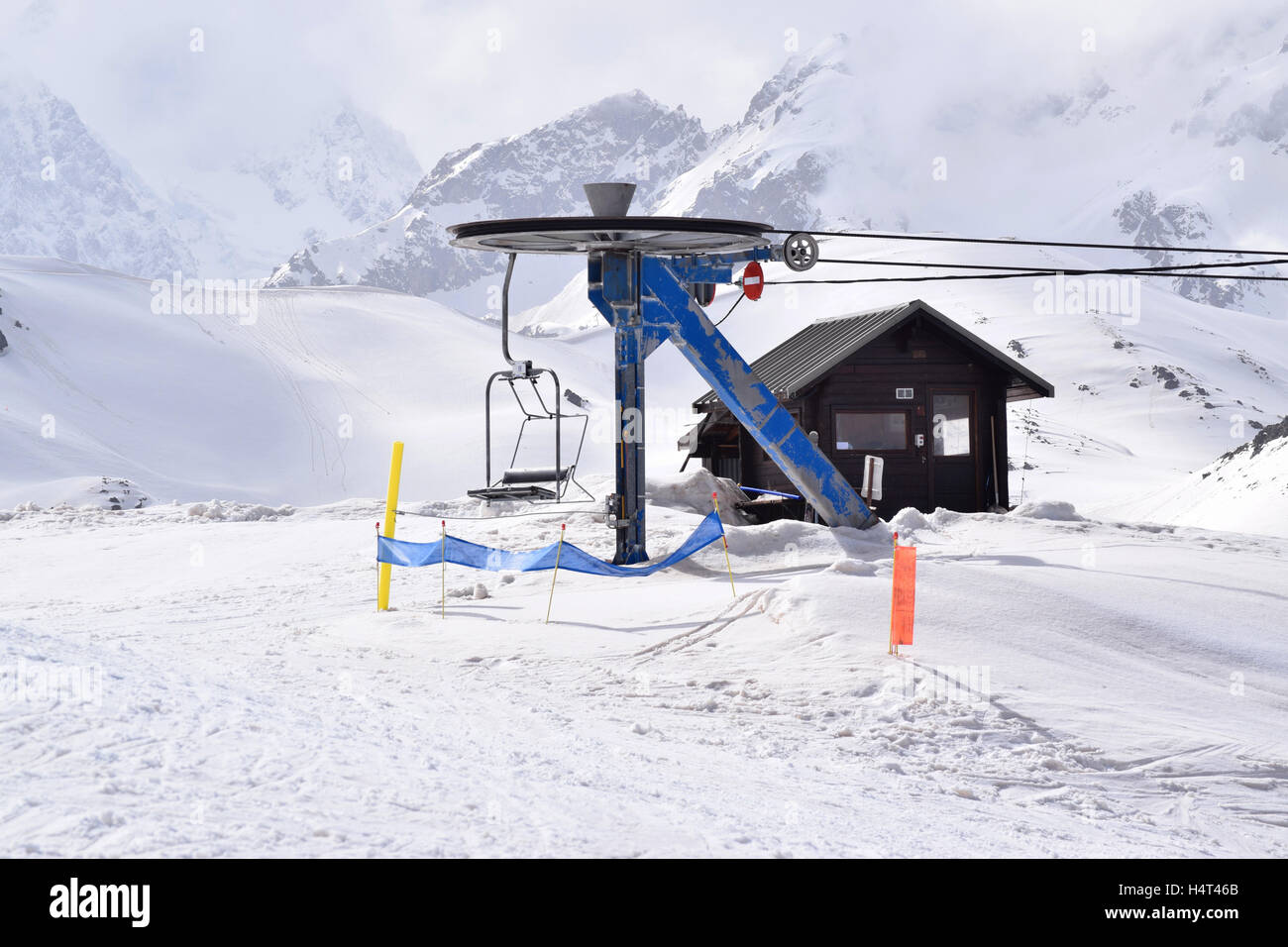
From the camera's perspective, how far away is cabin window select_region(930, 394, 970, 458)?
25.3 metres

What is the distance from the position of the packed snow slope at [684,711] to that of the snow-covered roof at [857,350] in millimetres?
7628

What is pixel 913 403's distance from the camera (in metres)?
24.7

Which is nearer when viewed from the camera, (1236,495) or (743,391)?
(743,391)

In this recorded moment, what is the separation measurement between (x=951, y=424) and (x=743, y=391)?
10602mm

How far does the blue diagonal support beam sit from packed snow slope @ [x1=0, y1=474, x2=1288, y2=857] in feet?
2.04

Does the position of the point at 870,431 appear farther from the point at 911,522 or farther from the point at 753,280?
the point at 753,280

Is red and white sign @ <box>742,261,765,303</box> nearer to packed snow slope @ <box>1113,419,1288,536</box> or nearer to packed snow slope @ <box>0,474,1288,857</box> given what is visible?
packed snow slope @ <box>0,474,1288,857</box>

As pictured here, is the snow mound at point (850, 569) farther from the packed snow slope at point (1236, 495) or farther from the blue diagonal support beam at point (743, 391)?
the packed snow slope at point (1236, 495)

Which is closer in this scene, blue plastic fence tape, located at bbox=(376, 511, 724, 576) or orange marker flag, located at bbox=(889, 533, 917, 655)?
orange marker flag, located at bbox=(889, 533, 917, 655)

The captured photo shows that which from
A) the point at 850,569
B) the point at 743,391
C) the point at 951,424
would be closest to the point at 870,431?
the point at 951,424

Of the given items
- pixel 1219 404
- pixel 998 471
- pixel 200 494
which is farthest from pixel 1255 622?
pixel 1219 404

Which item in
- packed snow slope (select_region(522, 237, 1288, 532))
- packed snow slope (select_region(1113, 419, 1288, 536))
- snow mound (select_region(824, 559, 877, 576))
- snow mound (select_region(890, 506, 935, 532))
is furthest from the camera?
packed snow slope (select_region(522, 237, 1288, 532))

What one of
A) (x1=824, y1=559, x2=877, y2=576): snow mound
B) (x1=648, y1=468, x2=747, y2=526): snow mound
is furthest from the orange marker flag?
(x1=648, y1=468, x2=747, y2=526): snow mound

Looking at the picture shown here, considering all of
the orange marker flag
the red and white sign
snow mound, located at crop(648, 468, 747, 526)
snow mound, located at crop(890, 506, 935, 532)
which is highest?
the red and white sign
